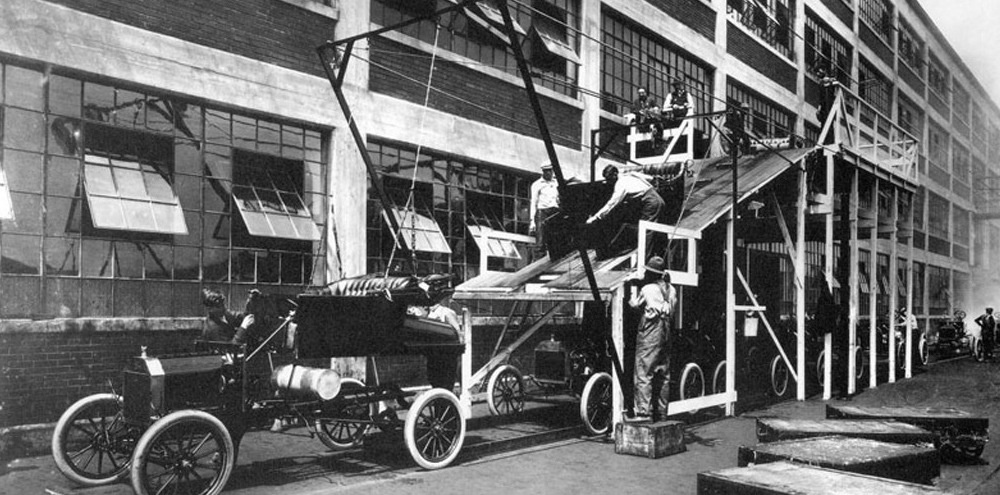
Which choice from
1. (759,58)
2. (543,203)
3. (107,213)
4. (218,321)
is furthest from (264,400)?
(759,58)

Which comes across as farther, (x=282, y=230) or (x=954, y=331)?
(x=954, y=331)

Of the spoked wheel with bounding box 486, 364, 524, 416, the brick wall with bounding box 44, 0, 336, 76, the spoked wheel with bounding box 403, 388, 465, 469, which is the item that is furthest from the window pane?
the spoked wheel with bounding box 486, 364, 524, 416

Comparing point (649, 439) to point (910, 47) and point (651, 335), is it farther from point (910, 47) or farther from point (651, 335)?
point (910, 47)

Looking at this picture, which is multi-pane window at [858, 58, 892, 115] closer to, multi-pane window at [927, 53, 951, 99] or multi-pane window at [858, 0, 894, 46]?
multi-pane window at [858, 0, 894, 46]

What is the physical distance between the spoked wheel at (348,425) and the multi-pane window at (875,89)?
30737 millimetres

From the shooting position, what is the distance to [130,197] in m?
9.70

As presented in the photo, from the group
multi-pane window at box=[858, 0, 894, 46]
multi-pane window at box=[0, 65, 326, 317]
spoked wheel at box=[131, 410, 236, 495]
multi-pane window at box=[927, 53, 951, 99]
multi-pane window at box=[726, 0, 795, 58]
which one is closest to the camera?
spoked wheel at box=[131, 410, 236, 495]

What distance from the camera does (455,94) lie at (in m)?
14.6

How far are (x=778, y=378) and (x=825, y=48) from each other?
19287 millimetres

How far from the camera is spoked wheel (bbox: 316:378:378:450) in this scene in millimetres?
8086

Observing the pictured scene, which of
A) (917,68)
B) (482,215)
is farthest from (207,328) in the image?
(917,68)

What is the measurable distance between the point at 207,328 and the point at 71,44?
11.6 ft

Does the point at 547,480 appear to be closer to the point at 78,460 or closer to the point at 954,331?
the point at 78,460

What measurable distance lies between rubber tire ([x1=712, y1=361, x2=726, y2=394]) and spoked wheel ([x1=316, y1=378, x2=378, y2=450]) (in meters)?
6.39
